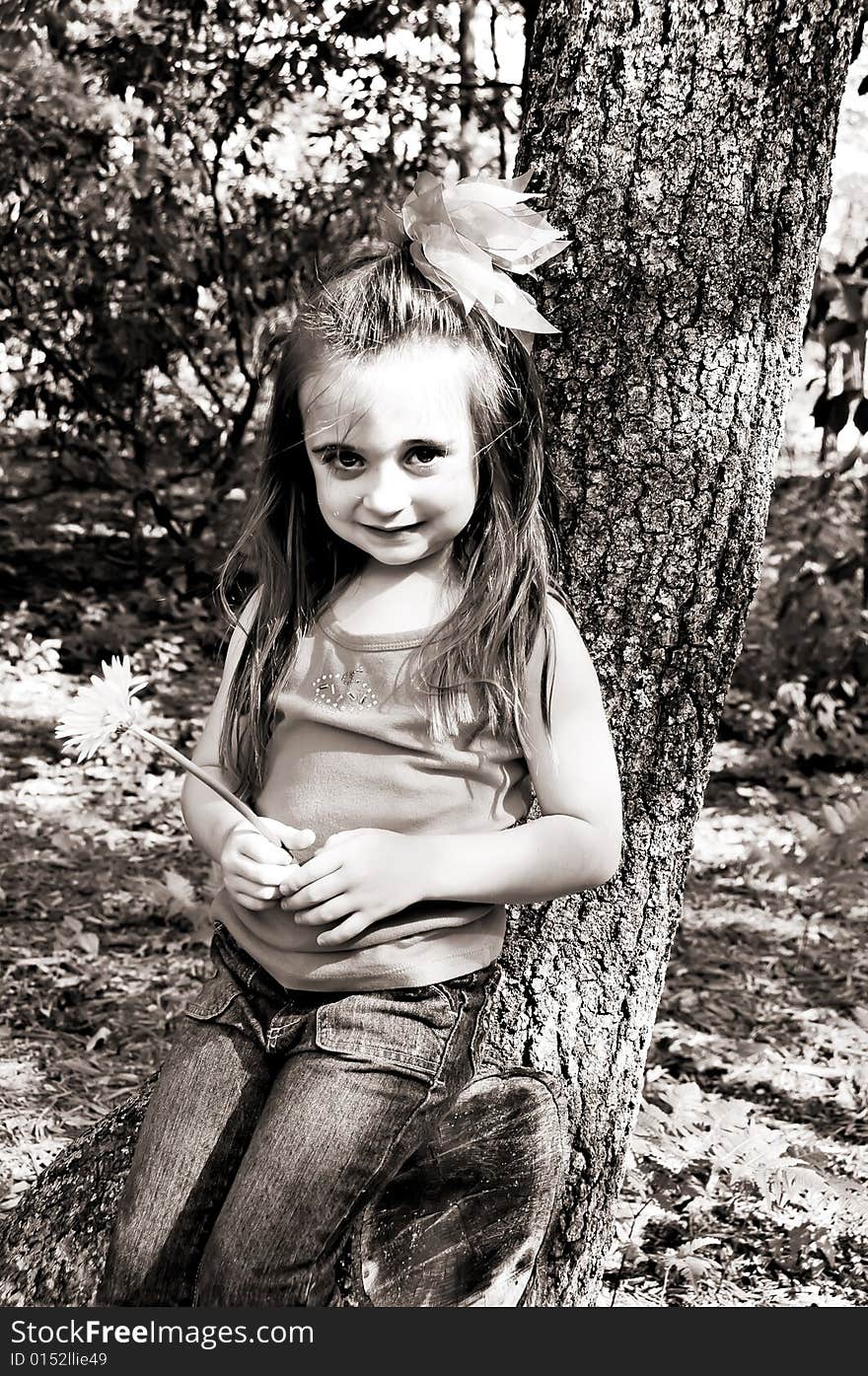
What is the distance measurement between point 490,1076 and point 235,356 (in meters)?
4.62

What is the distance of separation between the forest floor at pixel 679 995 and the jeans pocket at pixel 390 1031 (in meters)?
1.12

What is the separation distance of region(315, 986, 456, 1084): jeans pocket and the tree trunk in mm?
357

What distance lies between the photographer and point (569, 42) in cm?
212

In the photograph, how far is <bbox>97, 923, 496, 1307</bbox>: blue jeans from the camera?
175cm

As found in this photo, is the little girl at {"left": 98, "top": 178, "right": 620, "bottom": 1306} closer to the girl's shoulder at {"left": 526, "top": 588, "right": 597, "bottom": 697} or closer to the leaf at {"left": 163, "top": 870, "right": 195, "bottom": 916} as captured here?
the girl's shoulder at {"left": 526, "top": 588, "right": 597, "bottom": 697}

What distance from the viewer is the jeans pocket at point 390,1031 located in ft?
5.88

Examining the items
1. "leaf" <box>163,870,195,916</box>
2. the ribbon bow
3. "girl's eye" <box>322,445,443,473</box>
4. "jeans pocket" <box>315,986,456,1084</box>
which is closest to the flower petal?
the ribbon bow

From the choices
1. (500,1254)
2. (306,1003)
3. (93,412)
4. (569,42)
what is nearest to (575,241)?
(569,42)

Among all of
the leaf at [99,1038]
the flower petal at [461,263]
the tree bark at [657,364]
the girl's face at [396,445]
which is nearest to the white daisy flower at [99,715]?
the girl's face at [396,445]

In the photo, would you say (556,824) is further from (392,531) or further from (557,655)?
(392,531)

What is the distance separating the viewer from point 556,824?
1.85 metres

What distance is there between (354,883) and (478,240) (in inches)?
34.2

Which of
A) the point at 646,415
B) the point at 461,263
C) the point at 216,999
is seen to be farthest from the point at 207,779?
the point at 646,415

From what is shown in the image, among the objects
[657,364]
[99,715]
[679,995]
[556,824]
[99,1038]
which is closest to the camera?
[99,715]
